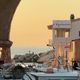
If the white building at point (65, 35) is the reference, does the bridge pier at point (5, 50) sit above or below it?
below

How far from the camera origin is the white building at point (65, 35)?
57.7m

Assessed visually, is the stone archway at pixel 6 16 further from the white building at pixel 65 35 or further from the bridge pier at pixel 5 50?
the white building at pixel 65 35

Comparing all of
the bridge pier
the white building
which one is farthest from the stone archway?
the white building

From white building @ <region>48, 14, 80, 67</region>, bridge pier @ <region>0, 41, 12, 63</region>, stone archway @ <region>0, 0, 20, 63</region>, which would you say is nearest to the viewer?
bridge pier @ <region>0, 41, 12, 63</region>

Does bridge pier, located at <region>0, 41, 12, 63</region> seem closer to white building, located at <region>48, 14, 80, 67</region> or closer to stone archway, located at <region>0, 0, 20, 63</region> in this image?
stone archway, located at <region>0, 0, 20, 63</region>

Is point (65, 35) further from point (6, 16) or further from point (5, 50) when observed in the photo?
point (5, 50)

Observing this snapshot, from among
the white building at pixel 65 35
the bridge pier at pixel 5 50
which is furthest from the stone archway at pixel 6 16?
the white building at pixel 65 35

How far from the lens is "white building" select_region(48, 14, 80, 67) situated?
2271 inches

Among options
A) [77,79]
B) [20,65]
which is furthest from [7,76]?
[77,79]

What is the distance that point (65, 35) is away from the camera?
197 ft

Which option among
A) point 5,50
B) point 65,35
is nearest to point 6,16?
point 65,35

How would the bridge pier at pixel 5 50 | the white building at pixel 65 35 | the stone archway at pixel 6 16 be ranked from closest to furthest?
1. the bridge pier at pixel 5 50
2. the white building at pixel 65 35
3. the stone archway at pixel 6 16

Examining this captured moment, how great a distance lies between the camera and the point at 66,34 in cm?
6038

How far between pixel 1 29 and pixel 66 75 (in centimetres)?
4149
